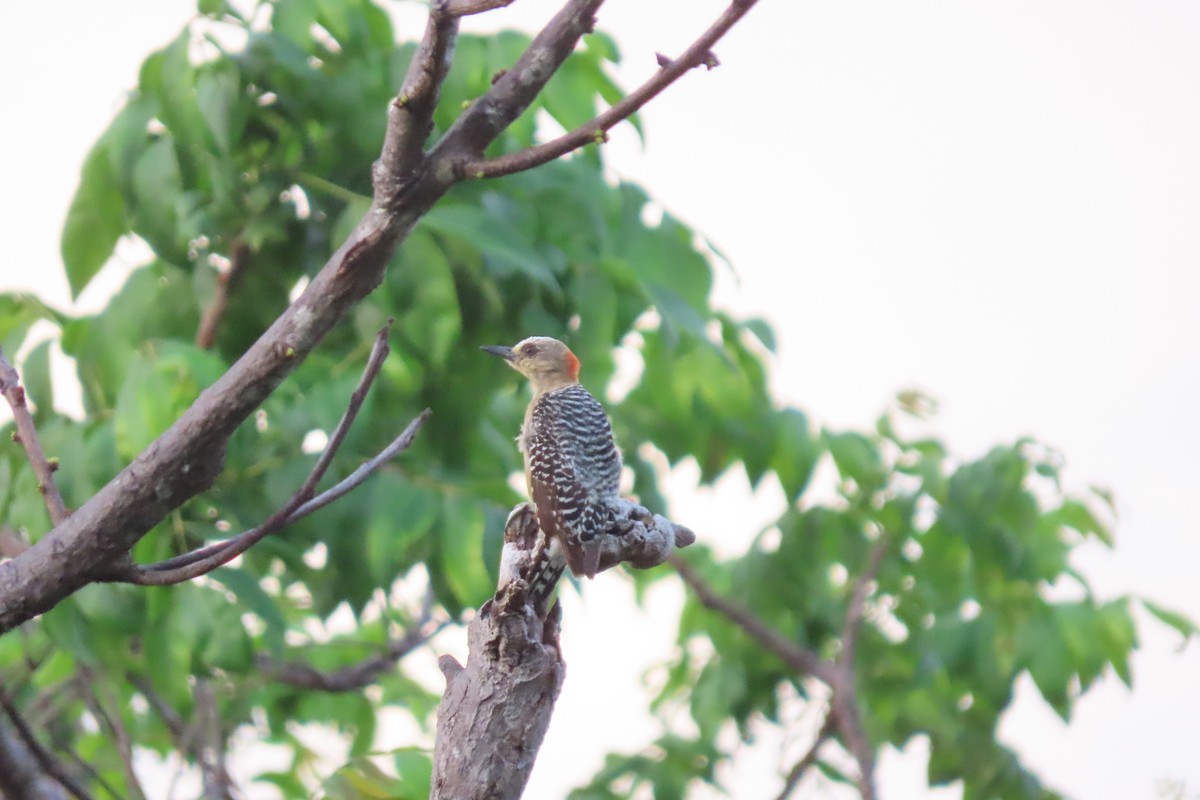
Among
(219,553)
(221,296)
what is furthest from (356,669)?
(219,553)

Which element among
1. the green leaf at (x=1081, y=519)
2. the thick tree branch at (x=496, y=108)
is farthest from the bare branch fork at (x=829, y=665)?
the thick tree branch at (x=496, y=108)

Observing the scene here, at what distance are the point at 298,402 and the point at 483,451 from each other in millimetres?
859

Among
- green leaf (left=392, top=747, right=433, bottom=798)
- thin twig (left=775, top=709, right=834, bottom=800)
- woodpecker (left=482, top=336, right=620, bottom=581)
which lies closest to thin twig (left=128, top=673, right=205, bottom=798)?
green leaf (left=392, top=747, right=433, bottom=798)

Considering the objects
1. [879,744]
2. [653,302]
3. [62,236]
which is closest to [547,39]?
[653,302]

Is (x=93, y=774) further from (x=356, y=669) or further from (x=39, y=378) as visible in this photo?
(x=356, y=669)

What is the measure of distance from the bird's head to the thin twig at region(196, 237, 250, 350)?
3.15ft

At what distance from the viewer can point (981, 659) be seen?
5.90m

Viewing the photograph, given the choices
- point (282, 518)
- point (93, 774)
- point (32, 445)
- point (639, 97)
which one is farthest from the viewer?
point (93, 774)

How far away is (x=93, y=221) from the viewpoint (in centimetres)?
433

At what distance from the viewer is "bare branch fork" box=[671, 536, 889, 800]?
563 cm

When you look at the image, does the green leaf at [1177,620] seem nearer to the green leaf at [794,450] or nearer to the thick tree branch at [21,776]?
the green leaf at [794,450]

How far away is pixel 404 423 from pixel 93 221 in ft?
4.16

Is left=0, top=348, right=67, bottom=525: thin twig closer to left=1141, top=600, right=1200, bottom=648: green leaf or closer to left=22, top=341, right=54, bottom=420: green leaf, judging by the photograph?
left=22, top=341, right=54, bottom=420: green leaf

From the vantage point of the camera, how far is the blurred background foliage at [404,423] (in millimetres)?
4059
